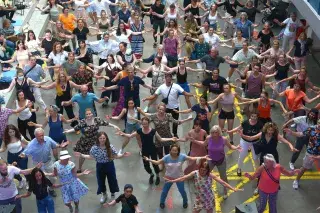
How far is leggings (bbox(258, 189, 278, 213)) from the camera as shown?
988 cm

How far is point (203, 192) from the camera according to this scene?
948 centimetres

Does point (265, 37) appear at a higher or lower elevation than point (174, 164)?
higher

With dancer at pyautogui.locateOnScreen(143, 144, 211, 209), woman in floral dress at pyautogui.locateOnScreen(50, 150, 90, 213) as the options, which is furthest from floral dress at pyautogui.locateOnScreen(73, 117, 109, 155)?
dancer at pyautogui.locateOnScreen(143, 144, 211, 209)

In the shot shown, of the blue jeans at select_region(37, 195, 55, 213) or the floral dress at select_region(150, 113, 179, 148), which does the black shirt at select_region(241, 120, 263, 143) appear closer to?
the floral dress at select_region(150, 113, 179, 148)

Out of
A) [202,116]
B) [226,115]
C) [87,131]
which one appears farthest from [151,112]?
[87,131]

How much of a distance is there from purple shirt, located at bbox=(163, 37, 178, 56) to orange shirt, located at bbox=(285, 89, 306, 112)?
3.93 meters

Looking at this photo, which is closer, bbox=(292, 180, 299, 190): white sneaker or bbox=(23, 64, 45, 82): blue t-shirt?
bbox=(292, 180, 299, 190): white sneaker

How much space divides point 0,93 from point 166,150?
4.86 m

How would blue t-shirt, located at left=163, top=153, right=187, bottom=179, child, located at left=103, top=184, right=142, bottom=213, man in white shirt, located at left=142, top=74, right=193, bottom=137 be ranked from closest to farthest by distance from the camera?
child, located at left=103, top=184, right=142, bottom=213, blue t-shirt, located at left=163, top=153, right=187, bottom=179, man in white shirt, located at left=142, top=74, right=193, bottom=137

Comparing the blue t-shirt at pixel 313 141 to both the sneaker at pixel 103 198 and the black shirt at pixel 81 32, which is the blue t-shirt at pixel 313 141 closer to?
the sneaker at pixel 103 198

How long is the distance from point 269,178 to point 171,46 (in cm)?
647

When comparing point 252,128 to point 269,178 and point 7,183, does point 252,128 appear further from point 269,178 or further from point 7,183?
point 7,183

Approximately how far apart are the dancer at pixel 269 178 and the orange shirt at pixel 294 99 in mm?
2911

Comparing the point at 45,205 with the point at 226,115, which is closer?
the point at 45,205
